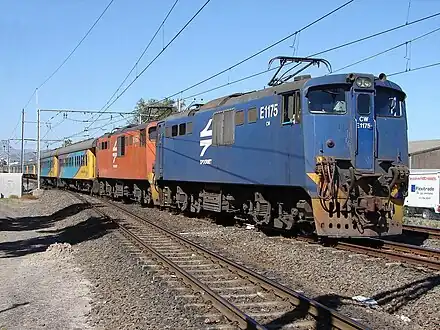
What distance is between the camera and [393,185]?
1198 centimetres

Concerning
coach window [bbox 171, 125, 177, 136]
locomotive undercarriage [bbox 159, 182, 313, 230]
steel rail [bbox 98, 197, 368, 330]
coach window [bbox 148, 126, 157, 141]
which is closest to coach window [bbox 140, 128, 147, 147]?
coach window [bbox 148, 126, 157, 141]

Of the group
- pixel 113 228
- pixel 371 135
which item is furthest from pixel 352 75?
pixel 113 228

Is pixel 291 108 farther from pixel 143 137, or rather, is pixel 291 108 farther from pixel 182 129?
pixel 143 137

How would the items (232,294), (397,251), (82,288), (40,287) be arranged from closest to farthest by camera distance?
(232,294)
(82,288)
(40,287)
(397,251)

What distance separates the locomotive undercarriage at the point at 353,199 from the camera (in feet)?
38.5

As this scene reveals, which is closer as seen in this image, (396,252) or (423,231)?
(396,252)

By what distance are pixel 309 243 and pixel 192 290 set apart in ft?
16.9

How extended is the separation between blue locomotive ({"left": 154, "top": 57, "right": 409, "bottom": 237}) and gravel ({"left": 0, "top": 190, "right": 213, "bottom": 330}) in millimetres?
3793

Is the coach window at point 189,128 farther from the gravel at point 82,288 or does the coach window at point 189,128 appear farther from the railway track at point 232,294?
the railway track at point 232,294

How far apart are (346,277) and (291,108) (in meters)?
4.52

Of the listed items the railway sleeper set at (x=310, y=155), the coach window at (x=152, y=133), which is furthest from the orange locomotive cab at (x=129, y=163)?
the railway sleeper set at (x=310, y=155)

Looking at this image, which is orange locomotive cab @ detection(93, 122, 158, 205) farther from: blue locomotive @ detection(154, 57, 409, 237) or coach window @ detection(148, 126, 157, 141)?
blue locomotive @ detection(154, 57, 409, 237)

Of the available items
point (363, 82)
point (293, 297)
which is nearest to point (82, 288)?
point (293, 297)

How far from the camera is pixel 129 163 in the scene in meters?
26.5
